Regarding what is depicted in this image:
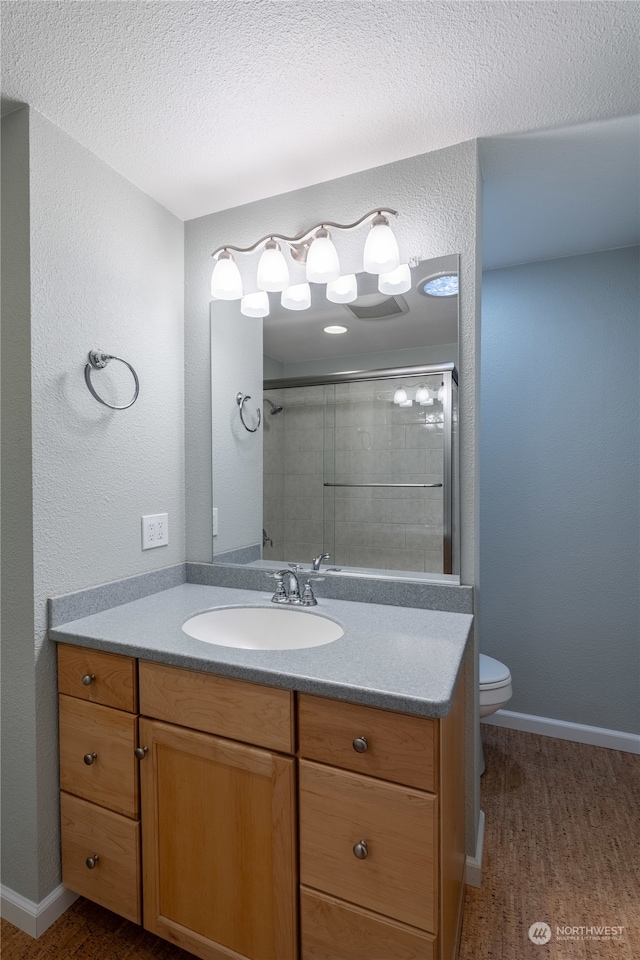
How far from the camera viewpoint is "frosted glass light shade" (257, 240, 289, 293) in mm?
1704

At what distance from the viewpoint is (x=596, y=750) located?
7.47 ft

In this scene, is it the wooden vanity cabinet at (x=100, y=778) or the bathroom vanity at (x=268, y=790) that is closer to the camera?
the bathroom vanity at (x=268, y=790)

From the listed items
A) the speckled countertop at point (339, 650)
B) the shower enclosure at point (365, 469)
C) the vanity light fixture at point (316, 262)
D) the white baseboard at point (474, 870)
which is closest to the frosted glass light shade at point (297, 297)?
the vanity light fixture at point (316, 262)

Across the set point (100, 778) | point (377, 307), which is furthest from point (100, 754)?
point (377, 307)

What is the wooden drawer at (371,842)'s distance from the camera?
97 centimetres

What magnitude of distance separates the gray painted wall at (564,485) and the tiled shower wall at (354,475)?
103 centimetres

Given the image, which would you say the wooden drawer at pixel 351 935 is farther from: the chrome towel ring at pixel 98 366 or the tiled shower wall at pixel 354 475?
the chrome towel ring at pixel 98 366

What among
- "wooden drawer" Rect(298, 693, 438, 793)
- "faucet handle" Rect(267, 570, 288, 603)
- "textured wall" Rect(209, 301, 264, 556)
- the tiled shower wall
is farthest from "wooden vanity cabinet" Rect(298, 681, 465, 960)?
"textured wall" Rect(209, 301, 264, 556)

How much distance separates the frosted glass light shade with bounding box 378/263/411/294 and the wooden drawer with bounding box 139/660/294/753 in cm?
127

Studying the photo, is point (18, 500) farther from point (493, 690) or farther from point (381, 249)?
point (493, 690)

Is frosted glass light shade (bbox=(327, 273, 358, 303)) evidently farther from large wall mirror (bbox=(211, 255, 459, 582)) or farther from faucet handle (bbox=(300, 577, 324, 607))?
faucet handle (bbox=(300, 577, 324, 607))

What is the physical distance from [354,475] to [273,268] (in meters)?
0.78

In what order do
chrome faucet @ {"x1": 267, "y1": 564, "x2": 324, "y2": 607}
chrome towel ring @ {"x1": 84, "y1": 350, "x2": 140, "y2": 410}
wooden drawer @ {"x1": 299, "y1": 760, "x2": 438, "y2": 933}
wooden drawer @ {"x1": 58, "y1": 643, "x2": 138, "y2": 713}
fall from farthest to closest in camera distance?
chrome faucet @ {"x1": 267, "y1": 564, "x2": 324, "y2": 607} → chrome towel ring @ {"x1": 84, "y1": 350, "x2": 140, "y2": 410} → wooden drawer @ {"x1": 58, "y1": 643, "x2": 138, "y2": 713} → wooden drawer @ {"x1": 299, "y1": 760, "x2": 438, "y2": 933}
